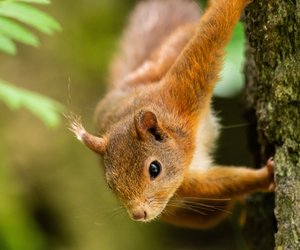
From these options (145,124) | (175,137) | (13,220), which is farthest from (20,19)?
(13,220)

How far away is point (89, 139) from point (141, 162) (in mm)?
284

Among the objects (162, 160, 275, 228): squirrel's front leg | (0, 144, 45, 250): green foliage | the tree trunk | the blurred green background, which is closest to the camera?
the tree trunk

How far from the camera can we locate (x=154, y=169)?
8.93 ft

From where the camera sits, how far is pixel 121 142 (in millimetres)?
2736

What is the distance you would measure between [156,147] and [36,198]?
277 cm

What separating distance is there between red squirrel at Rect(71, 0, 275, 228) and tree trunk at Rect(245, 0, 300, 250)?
24 cm

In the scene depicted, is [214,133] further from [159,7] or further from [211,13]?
[159,7]

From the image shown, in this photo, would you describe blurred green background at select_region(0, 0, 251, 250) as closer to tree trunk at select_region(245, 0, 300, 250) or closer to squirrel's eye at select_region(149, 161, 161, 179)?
squirrel's eye at select_region(149, 161, 161, 179)

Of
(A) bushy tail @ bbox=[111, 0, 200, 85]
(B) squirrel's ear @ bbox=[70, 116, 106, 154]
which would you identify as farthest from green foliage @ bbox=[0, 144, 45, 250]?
(B) squirrel's ear @ bbox=[70, 116, 106, 154]

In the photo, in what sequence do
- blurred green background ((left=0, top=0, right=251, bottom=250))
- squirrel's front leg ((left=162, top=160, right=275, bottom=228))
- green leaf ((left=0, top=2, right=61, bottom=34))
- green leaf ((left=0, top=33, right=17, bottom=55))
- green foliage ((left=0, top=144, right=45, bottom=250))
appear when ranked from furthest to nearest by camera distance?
1. blurred green background ((left=0, top=0, right=251, bottom=250))
2. green foliage ((left=0, top=144, right=45, bottom=250))
3. squirrel's front leg ((left=162, top=160, right=275, bottom=228))
4. green leaf ((left=0, top=2, right=61, bottom=34))
5. green leaf ((left=0, top=33, right=17, bottom=55))

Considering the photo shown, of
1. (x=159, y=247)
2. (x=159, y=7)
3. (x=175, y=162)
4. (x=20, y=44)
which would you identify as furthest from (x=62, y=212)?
(x=175, y=162)

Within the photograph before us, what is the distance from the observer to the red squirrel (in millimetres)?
2697

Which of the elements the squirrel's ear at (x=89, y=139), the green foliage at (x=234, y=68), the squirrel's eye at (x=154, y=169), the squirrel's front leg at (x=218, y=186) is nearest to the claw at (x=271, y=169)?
the squirrel's front leg at (x=218, y=186)

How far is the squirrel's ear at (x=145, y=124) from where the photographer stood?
2.70m
